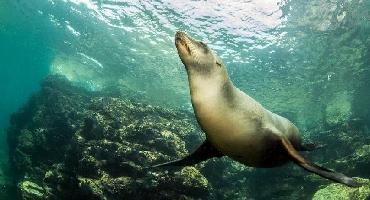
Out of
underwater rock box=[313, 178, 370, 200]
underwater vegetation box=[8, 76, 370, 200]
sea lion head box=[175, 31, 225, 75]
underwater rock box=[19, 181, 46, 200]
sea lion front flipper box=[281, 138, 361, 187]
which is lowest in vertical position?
underwater rock box=[19, 181, 46, 200]

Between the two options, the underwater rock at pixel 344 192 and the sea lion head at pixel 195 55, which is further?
the underwater rock at pixel 344 192

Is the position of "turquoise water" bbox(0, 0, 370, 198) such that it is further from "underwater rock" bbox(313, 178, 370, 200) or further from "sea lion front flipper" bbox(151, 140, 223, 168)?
"sea lion front flipper" bbox(151, 140, 223, 168)

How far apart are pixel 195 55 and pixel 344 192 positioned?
284 inches

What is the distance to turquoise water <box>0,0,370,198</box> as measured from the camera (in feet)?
54.0

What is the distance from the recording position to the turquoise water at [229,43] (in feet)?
54.0

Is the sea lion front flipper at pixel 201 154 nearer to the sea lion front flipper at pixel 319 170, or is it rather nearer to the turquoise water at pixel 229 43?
the sea lion front flipper at pixel 319 170

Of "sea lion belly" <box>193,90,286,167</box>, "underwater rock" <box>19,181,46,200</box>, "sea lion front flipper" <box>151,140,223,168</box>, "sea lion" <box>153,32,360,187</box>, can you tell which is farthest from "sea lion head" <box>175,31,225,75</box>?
"underwater rock" <box>19,181,46,200</box>

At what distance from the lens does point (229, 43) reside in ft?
63.4

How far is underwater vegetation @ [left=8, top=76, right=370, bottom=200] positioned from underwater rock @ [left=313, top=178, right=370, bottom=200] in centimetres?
2

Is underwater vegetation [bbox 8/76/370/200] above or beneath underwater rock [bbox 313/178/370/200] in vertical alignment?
beneath

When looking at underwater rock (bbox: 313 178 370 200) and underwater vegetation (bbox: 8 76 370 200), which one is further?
underwater rock (bbox: 313 178 370 200)

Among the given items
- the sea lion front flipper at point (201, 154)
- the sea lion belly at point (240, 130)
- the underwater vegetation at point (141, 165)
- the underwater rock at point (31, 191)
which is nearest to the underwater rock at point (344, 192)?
the underwater vegetation at point (141, 165)

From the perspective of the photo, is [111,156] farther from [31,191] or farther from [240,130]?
[240,130]

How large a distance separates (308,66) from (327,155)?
8.89 meters
